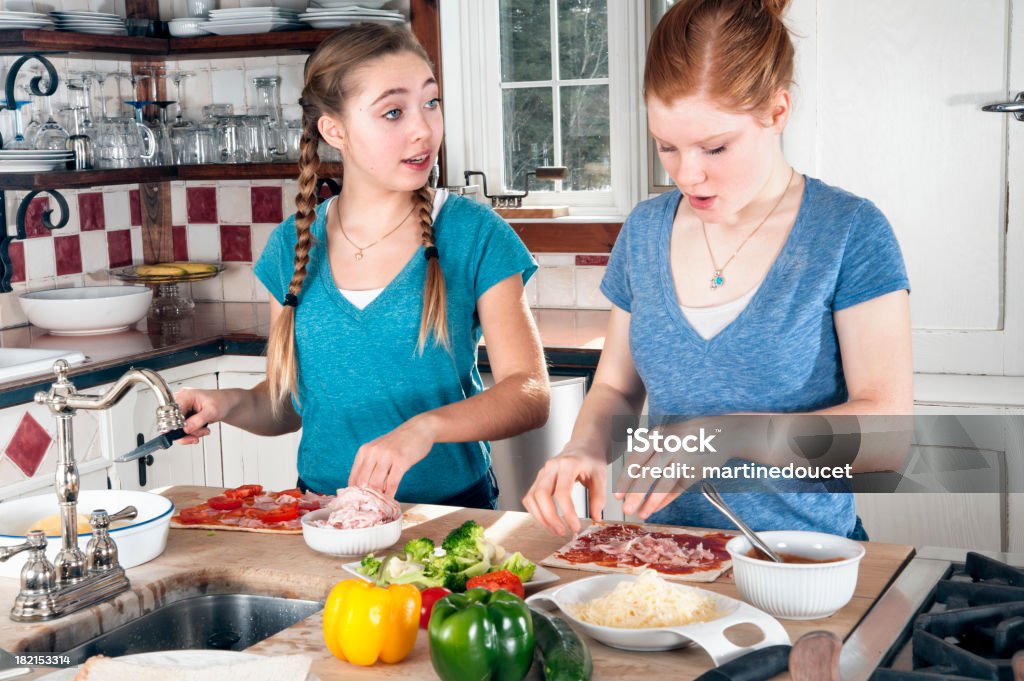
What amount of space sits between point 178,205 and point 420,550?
2787 mm

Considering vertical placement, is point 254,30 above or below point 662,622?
above

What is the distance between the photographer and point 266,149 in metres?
3.56

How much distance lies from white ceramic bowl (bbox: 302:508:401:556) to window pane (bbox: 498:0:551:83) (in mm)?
2267

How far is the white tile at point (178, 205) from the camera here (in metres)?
3.95

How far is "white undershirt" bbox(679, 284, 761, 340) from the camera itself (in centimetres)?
164

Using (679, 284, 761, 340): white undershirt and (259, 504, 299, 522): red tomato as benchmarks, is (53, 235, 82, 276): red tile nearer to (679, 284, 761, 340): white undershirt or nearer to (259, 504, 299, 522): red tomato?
(259, 504, 299, 522): red tomato

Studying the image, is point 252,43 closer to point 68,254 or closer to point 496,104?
point 496,104

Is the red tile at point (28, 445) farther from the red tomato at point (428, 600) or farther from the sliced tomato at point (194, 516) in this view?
the red tomato at point (428, 600)

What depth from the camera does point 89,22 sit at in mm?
3369

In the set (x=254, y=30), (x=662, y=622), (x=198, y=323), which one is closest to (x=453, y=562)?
(x=662, y=622)

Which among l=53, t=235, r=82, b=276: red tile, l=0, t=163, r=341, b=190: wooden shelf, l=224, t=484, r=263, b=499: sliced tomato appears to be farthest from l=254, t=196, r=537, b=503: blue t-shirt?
l=53, t=235, r=82, b=276: red tile

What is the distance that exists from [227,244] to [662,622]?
2.97 metres

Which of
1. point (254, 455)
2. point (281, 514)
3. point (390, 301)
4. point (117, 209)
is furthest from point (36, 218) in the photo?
point (281, 514)

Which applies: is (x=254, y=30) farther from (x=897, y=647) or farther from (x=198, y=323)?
Result: (x=897, y=647)
